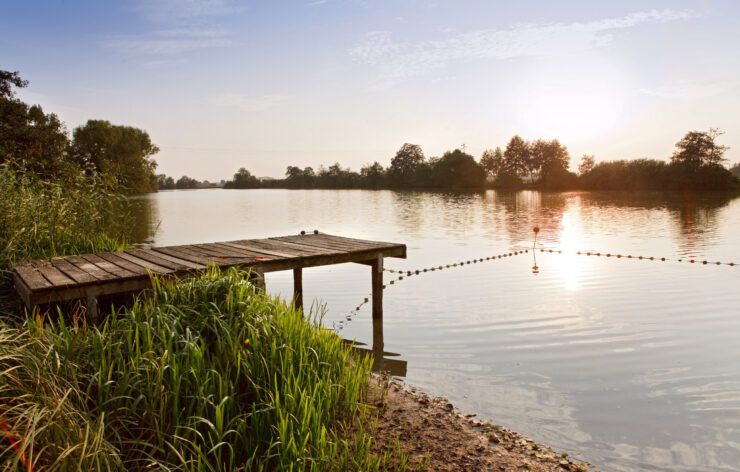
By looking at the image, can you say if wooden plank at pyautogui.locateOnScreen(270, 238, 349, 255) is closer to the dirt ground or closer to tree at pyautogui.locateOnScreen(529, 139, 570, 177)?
the dirt ground

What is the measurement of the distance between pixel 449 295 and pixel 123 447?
8.23m

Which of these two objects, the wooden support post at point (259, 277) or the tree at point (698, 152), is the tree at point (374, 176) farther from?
Answer: the wooden support post at point (259, 277)

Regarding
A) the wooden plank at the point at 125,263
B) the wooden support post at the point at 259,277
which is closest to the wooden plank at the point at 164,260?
the wooden plank at the point at 125,263

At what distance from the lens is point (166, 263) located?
6.29 meters

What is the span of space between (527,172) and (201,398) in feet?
321

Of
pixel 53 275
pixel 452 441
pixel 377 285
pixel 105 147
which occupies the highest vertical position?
pixel 105 147

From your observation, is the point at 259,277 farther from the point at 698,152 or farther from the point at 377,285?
the point at 698,152

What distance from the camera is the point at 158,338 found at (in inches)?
155

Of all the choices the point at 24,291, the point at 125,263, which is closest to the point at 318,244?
the point at 125,263

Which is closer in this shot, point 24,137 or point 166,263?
point 166,263

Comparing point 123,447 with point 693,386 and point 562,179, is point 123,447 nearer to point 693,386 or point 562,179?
point 693,386

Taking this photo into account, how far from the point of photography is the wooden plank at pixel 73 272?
Answer: 5.28 m

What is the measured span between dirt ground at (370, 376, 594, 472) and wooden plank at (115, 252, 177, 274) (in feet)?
9.32

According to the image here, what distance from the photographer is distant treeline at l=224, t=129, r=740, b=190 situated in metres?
63.6
